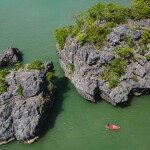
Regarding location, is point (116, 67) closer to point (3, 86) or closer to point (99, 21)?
point (99, 21)

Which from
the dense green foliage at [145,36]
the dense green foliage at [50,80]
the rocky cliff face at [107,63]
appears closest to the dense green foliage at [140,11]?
the rocky cliff face at [107,63]

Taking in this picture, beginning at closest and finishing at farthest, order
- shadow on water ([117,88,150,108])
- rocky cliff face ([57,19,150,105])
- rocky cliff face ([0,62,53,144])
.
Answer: rocky cliff face ([0,62,53,144]) < rocky cliff face ([57,19,150,105]) < shadow on water ([117,88,150,108])

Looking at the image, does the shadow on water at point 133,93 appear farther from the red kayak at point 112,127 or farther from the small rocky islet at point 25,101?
the small rocky islet at point 25,101

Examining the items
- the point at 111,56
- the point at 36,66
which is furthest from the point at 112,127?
the point at 36,66

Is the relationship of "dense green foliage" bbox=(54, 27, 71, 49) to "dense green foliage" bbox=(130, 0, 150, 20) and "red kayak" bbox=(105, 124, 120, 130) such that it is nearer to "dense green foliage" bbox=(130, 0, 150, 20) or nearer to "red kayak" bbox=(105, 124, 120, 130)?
"dense green foliage" bbox=(130, 0, 150, 20)

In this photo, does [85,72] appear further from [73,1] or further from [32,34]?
[73,1]

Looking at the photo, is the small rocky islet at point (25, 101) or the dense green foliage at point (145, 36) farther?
the dense green foliage at point (145, 36)

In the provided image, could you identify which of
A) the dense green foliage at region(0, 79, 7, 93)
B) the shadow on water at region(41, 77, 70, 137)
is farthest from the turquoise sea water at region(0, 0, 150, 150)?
the dense green foliage at region(0, 79, 7, 93)
